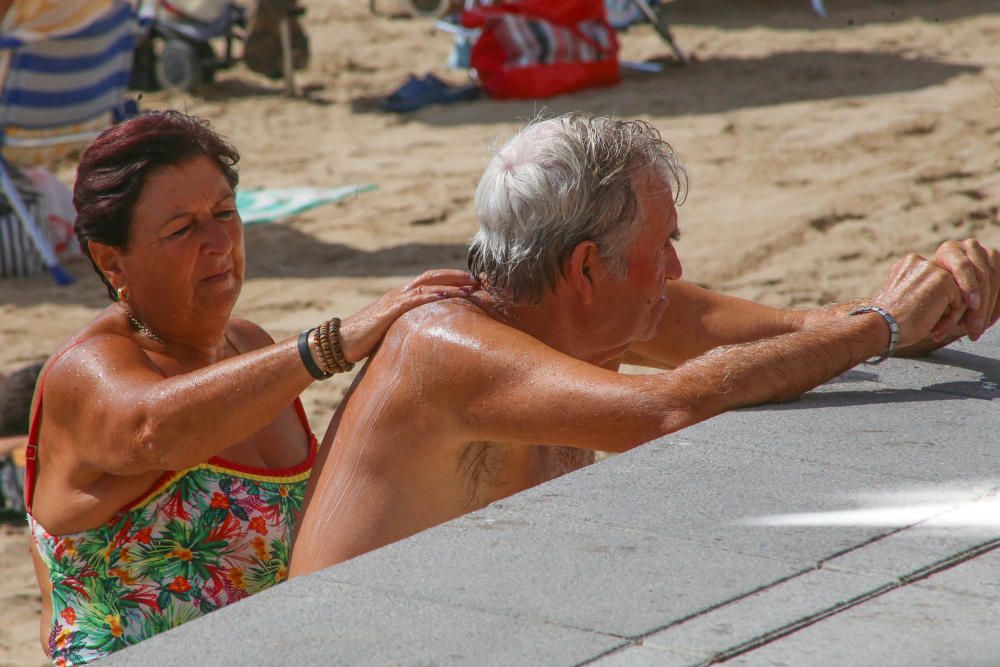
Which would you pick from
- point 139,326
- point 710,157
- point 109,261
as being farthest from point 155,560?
point 710,157

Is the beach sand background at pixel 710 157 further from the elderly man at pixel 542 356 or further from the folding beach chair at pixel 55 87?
the elderly man at pixel 542 356

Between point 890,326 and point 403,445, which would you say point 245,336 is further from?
point 890,326

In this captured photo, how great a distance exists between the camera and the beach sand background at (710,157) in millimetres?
6078

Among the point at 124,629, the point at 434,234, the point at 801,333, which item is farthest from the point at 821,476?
the point at 434,234

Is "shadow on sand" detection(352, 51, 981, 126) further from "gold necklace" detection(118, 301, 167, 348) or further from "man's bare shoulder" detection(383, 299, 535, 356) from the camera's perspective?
"man's bare shoulder" detection(383, 299, 535, 356)

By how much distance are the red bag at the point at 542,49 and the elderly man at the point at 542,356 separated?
7367 millimetres

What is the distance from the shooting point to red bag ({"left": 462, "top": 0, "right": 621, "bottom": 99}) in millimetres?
9594

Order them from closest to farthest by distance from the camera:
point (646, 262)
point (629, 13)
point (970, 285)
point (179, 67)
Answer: point (646, 262), point (970, 285), point (179, 67), point (629, 13)

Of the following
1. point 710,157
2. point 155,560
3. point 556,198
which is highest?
point 556,198

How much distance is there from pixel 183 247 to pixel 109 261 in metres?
0.15

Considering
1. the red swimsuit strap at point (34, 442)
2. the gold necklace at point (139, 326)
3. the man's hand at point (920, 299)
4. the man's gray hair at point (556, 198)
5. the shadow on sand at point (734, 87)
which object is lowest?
the shadow on sand at point (734, 87)

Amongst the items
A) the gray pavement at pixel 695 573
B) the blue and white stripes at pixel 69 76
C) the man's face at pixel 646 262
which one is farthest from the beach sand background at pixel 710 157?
the gray pavement at pixel 695 573

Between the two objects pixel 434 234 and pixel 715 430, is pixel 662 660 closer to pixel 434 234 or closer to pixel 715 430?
pixel 715 430

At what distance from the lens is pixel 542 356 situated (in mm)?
2145
